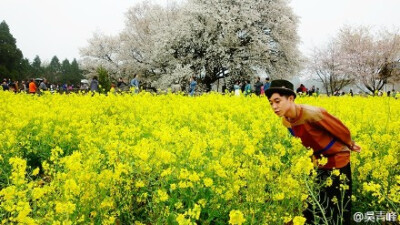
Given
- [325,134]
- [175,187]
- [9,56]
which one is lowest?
[175,187]

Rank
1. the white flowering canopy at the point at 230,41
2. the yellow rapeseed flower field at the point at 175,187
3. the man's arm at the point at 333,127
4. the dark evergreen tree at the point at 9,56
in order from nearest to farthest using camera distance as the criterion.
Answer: the yellow rapeseed flower field at the point at 175,187
the man's arm at the point at 333,127
the white flowering canopy at the point at 230,41
the dark evergreen tree at the point at 9,56

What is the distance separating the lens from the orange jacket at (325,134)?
310 centimetres

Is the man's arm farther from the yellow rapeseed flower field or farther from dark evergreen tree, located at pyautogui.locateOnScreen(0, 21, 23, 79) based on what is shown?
dark evergreen tree, located at pyautogui.locateOnScreen(0, 21, 23, 79)

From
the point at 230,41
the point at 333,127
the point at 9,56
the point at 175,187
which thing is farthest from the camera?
the point at 9,56

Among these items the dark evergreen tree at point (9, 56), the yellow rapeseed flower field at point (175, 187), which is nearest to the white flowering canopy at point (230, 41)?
the yellow rapeseed flower field at point (175, 187)

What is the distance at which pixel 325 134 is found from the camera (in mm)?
3170

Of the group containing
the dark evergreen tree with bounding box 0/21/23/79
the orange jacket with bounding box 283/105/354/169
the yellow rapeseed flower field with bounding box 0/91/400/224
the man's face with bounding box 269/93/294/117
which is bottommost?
the yellow rapeseed flower field with bounding box 0/91/400/224

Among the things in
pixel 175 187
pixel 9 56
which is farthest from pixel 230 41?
pixel 9 56

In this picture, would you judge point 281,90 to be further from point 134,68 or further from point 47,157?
point 134,68

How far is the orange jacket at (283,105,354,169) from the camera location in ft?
10.2

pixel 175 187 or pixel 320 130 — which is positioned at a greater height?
pixel 320 130

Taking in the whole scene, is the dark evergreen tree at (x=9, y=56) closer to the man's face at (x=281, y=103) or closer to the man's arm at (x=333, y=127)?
the man's face at (x=281, y=103)

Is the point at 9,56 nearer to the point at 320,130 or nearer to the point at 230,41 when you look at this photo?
the point at 230,41

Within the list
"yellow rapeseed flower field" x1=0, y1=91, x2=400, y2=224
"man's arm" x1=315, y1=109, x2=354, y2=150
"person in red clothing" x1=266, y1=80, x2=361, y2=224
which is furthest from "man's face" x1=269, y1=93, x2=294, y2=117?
"yellow rapeseed flower field" x1=0, y1=91, x2=400, y2=224
